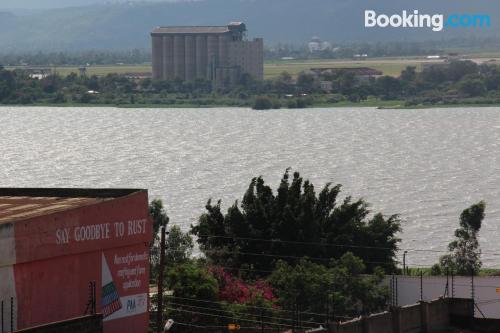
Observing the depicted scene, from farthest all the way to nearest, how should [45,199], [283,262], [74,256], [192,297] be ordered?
[283,262] < [192,297] < [45,199] < [74,256]

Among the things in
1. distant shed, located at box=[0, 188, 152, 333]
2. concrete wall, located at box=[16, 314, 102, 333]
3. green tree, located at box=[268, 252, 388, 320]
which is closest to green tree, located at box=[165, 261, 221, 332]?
green tree, located at box=[268, 252, 388, 320]

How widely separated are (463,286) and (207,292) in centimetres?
1091

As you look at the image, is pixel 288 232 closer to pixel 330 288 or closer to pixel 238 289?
pixel 330 288

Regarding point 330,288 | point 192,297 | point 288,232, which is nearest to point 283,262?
point 330,288

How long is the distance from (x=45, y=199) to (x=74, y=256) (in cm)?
468

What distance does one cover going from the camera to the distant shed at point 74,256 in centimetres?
2962

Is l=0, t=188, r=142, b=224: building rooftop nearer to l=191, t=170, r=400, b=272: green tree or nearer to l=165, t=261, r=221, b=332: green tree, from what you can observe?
l=165, t=261, r=221, b=332: green tree

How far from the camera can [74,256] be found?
31406mm

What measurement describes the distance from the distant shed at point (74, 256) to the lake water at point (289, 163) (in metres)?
36.5

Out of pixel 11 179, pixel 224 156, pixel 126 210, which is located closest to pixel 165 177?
pixel 11 179

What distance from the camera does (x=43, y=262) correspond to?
1193 inches

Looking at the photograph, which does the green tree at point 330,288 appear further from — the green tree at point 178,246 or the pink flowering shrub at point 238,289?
the green tree at point 178,246

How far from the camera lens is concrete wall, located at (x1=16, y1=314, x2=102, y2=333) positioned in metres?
27.9

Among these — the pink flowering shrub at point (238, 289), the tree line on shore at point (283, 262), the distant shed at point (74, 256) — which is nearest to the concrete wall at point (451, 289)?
the tree line on shore at point (283, 262)
